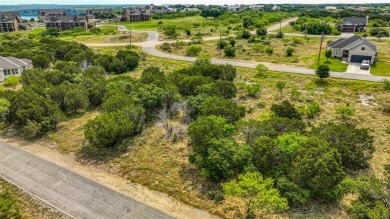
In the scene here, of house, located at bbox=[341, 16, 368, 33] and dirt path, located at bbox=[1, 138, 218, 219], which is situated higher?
house, located at bbox=[341, 16, 368, 33]

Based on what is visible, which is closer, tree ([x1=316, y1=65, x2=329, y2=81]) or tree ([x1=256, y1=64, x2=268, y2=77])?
tree ([x1=316, y1=65, x2=329, y2=81])

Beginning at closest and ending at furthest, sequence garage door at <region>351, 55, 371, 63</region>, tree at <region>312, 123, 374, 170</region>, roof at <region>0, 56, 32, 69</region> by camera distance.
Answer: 1. tree at <region>312, 123, 374, 170</region>
2. roof at <region>0, 56, 32, 69</region>
3. garage door at <region>351, 55, 371, 63</region>

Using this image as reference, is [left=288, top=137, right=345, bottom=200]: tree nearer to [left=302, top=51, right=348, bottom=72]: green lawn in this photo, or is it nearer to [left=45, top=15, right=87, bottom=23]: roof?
[left=302, top=51, right=348, bottom=72]: green lawn

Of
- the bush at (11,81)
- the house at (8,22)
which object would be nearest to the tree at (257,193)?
the bush at (11,81)

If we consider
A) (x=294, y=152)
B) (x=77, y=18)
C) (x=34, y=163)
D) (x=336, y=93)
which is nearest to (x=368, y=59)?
(x=336, y=93)

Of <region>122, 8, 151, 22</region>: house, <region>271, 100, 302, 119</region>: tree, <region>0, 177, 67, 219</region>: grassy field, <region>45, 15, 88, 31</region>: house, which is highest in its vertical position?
<region>122, 8, 151, 22</region>: house

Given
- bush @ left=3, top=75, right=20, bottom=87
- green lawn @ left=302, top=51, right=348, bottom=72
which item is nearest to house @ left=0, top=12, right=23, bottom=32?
bush @ left=3, top=75, right=20, bottom=87

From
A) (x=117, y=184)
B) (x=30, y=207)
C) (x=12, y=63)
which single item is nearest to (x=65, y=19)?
(x=12, y=63)
